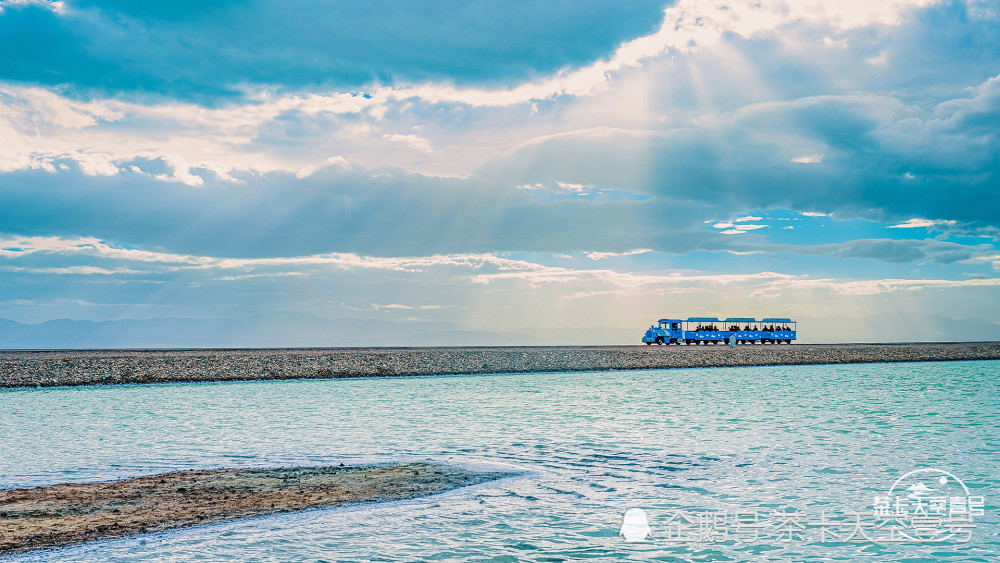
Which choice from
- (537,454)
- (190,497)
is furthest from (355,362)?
(190,497)

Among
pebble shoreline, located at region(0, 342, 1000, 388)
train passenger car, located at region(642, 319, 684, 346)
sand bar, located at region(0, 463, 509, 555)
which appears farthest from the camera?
train passenger car, located at region(642, 319, 684, 346)

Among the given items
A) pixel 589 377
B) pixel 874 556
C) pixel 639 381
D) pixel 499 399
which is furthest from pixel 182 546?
pixel 589 377

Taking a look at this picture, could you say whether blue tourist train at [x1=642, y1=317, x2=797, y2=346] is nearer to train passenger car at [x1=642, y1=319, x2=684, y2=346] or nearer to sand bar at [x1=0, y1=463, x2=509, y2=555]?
train passenger car at [x1=642, y1=319, x2=684, y2=346]

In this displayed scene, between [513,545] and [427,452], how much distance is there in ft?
26.5

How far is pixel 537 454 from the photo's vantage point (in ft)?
54.4

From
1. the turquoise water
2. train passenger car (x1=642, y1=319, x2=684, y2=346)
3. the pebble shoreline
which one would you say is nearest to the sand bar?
the turquoise water

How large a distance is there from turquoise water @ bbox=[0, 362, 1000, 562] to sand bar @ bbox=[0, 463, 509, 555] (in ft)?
1.90

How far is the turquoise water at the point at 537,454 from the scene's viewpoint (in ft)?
29.7

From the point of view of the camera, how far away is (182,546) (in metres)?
8.98

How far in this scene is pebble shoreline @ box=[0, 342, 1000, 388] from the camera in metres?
42.4

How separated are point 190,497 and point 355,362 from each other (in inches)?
1556

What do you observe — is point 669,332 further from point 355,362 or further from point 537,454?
point 537,454

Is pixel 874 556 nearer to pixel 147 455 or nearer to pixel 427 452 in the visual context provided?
pixel 427 452

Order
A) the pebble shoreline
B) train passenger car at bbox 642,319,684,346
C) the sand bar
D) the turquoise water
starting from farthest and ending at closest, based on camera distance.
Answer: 1. train passenger car at bbox 642,319,684,346
2. the pebble shoreline
3. the sand bar
4. the turquoise water
